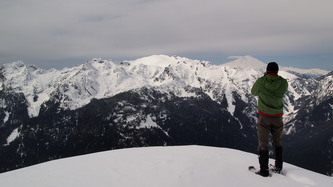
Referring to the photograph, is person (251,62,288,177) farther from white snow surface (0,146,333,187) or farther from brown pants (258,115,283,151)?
white snow surface (0,146,333,187)

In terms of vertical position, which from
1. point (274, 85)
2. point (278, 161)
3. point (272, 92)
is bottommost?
point (278, 161)

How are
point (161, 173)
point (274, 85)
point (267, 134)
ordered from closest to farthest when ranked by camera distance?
1. point (274, 85)
2. point (161, 173)
3. point (267, 134)

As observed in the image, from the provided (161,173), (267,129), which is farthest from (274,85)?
(161,173)

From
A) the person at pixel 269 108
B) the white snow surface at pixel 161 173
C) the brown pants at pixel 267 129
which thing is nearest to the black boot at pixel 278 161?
the person at pixel 269 108

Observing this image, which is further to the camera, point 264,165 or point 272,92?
point 272,92

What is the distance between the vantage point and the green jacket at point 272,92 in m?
11.4

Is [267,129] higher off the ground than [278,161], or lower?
higher

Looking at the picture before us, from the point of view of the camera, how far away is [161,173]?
11438mm

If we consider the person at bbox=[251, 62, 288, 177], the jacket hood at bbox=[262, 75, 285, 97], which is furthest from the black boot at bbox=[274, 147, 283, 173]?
the jacket hood at bbox=[262, 75, 285, 97]

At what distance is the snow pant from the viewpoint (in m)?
11.5

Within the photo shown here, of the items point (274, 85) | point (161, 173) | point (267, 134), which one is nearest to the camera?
point (274, 85)

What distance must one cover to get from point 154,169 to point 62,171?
408cm

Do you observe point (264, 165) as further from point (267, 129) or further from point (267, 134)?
point (267, 129)

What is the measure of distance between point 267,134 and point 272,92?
1761 millimetres
